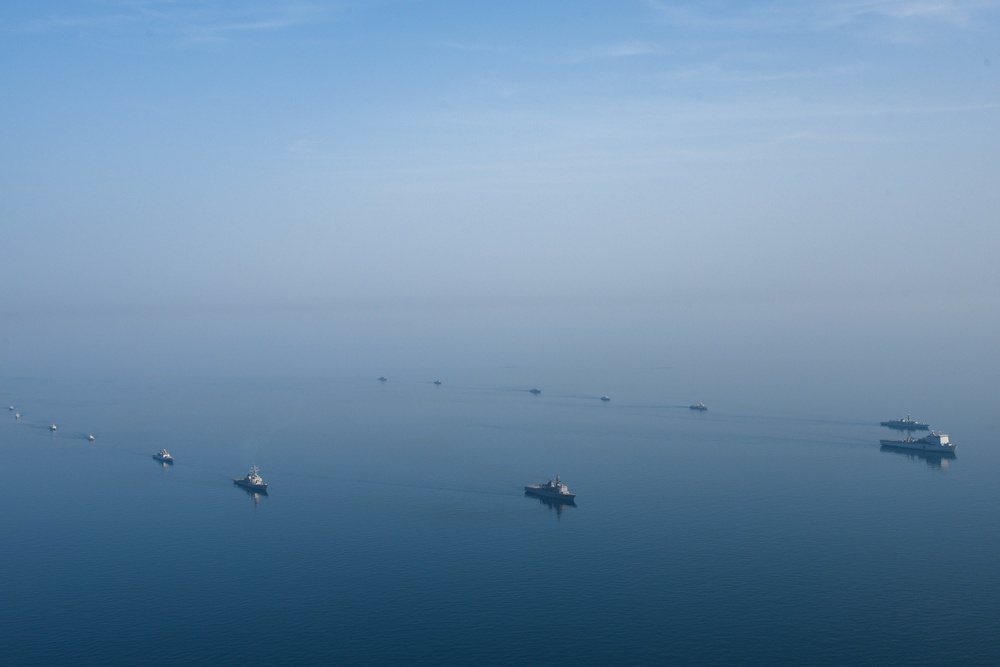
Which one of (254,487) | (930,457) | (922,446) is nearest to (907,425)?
(922,446)

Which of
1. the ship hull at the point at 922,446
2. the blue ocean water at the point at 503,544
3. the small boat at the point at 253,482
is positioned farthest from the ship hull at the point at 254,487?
the ship hull at the point at 922,446

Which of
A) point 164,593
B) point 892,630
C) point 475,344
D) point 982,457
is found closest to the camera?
point 892,630

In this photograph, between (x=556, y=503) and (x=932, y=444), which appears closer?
(x=556, y=503)

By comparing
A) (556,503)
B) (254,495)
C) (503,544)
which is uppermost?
(556,503)

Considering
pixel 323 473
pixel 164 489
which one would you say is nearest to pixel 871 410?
pixel 323 473

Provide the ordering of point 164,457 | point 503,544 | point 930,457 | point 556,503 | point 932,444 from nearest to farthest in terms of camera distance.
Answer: point 503,544 < point 556,503 < point 930,457 < point 932,444 < point 164,457

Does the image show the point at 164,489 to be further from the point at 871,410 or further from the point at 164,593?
the point at 871,410

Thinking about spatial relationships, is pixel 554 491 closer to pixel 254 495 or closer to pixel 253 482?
pixel 254 495

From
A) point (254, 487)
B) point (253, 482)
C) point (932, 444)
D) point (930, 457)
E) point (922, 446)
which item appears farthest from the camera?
point (922, 446)
